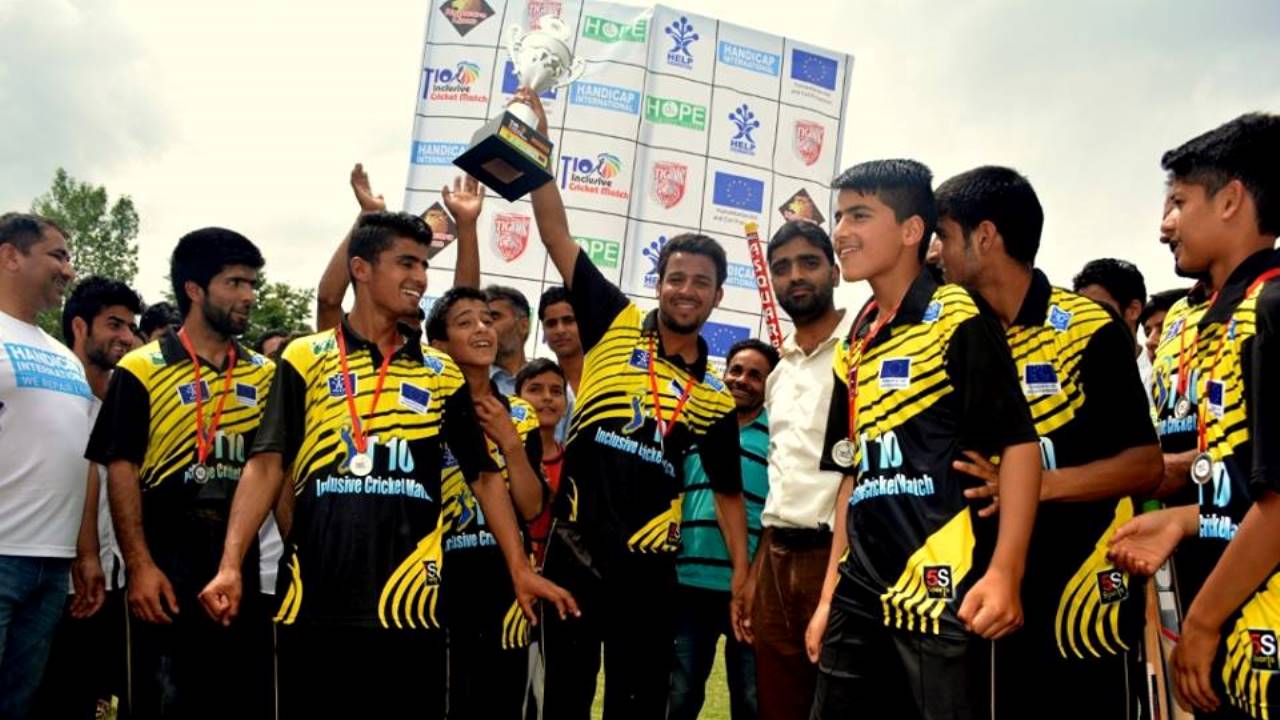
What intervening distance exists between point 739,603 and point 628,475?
0.77 meters

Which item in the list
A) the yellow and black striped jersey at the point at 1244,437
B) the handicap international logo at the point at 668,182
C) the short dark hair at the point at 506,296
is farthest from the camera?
the handicap international logo at the point at 668,182

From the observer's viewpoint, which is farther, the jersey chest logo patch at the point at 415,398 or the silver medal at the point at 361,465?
the jersey chest logo patch at the point at 415,398

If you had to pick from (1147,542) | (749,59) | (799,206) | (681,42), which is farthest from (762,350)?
(749,59)

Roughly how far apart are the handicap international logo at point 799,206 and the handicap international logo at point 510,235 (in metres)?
2.55

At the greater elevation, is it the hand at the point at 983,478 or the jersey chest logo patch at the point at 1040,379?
the jersey chest logo patch at the point at 1040,379

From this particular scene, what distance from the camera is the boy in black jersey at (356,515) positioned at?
3223 millimetres

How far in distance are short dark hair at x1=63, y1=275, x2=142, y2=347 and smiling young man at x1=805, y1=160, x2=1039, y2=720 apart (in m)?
3.94

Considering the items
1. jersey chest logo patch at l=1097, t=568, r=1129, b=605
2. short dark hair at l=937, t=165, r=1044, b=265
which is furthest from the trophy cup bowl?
jersey chest logo patch at l=1097, t=568, r=1129, b=605

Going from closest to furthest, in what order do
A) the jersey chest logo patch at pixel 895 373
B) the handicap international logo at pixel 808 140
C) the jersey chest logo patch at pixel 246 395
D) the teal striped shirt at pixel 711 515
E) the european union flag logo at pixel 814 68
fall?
the jersey chest logo patch at pixel 895 373
the jersey chest logo patch at pixel 246 395
the teal striped shirt at pixel 711 515
the handicap international logo at pixel 808 140
the european union flag logo at pixel 814 68

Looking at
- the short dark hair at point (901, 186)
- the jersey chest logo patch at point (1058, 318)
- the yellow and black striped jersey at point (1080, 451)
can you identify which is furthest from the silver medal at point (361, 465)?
the jersey chest logo patch at point (1058, 318)

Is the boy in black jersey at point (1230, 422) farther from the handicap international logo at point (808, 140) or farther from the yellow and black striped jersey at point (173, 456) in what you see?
the handicap international logo at point (808, 140)

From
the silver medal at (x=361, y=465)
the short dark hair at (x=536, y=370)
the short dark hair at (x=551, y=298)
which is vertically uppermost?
the short dark hair at (x=551, y=298)

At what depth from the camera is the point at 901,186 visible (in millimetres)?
3002

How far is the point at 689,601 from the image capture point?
Result: 459 centimetres
